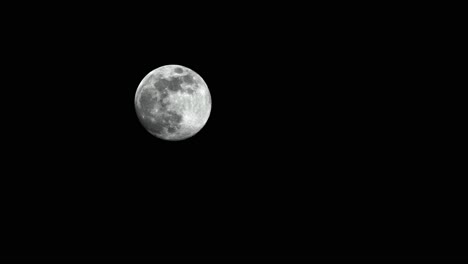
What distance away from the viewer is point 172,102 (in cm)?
665

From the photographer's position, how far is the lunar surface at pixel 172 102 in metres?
6.69

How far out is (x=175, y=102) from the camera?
666cm

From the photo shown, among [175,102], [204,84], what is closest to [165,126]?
[175,102]

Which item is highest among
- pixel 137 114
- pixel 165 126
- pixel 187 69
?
pixel 187 69

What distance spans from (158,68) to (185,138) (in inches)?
64.5

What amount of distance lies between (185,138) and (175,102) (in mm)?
1059

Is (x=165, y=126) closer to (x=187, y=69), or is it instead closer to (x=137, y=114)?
(x=137, y=114)

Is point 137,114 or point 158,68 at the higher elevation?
point 158,68

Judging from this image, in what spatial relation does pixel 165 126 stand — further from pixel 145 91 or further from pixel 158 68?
pixel 158 68

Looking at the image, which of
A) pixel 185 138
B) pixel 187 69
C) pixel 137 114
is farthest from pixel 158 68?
pixel 185 138

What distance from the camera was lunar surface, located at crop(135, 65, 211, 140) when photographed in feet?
21.9

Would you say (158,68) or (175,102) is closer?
(175,102)

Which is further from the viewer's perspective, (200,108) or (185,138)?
(185,138)

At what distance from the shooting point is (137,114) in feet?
23.7
